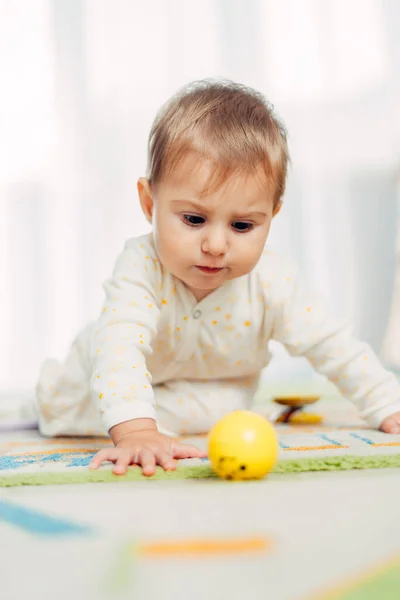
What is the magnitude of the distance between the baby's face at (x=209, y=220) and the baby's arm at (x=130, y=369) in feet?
0.24

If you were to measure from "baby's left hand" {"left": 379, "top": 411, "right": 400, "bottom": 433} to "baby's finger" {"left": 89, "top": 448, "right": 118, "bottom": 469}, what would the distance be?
0.44 metres

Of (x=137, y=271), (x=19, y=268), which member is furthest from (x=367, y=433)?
(x=19, y=268)

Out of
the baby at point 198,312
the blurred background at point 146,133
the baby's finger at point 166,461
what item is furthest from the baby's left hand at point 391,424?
the blurred background at point 146,133

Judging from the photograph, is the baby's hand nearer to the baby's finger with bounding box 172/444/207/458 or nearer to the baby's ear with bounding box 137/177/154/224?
the baby's finger with bounding box 172/444/207/458

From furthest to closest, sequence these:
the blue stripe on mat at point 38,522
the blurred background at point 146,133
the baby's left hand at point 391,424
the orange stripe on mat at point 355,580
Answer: the blurred background at point 146,133, the baby's left hand at point 391,424, the blue stripe on mat at point 38,522, the orange stripe on mat at point 355,580

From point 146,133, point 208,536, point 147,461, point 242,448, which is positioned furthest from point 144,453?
point 146,133

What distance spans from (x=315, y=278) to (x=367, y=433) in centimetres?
123

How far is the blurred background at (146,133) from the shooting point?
2.18m

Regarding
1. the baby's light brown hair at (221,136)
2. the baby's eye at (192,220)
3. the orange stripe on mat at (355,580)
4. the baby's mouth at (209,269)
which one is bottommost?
the orange stripe on mat at (355,580)

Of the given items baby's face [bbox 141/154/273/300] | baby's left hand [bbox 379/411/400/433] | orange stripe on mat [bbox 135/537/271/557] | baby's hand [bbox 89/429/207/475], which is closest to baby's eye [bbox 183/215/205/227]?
baby's face [bbox 141/154/273/300]

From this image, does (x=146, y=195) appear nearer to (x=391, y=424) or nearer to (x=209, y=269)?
(x=209, y=269)

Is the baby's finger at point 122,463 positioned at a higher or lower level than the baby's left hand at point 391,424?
higher

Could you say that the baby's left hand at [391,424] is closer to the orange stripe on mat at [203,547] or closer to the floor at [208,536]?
the floor at [208,536]

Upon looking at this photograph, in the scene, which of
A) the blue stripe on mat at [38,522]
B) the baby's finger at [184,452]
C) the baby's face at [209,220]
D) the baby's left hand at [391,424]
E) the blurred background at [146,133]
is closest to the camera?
the blue stripe on mat at [38,522]
